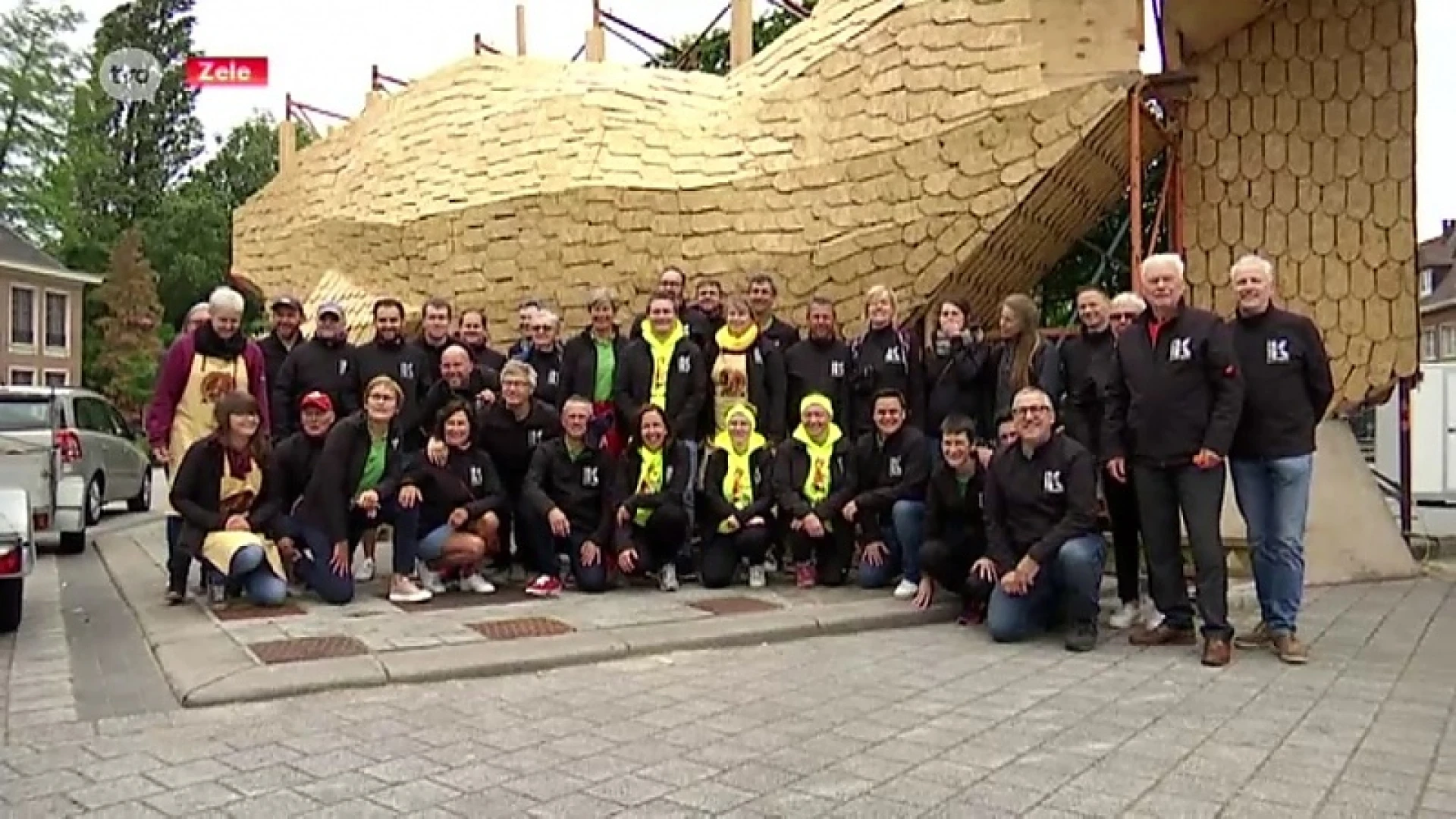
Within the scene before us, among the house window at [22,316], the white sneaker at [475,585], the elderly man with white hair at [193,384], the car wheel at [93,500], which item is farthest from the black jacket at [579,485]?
the house window at [22,316]

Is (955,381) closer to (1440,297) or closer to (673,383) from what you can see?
(673,383)

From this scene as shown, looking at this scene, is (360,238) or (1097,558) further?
(360,238)

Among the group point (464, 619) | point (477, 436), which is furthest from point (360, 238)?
point (464, 619)

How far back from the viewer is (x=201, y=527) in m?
6.15

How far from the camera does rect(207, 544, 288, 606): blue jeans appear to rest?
6.05 metres

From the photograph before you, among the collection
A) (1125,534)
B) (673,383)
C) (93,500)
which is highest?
(673,383)

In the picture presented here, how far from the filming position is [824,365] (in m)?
7.26

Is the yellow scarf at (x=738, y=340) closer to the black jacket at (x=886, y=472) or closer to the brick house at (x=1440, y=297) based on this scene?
the black jacket at (x=886, y=472)

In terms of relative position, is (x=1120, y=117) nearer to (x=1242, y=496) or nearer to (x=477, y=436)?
(x=1242, y=496)

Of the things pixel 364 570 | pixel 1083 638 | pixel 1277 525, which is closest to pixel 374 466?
pixel 364 570

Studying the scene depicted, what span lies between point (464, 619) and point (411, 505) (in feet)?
2.86

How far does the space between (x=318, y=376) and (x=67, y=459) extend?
4.68 m

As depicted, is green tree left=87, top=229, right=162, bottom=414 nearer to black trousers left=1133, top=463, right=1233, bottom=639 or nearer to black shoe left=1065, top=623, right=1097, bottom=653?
black shoe left=1065, top=623, right=1097, bottom=653

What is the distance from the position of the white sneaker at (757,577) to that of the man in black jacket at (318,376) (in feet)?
7.76
